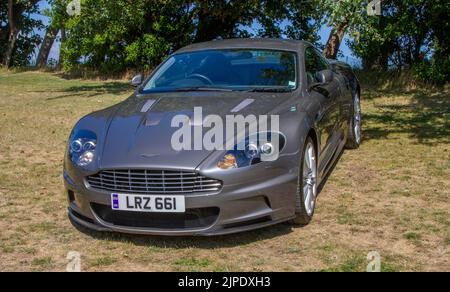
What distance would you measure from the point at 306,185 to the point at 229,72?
4.61 feet

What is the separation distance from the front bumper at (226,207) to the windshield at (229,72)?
1.25m

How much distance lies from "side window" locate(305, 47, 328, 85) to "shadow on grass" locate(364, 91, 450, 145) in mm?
2259

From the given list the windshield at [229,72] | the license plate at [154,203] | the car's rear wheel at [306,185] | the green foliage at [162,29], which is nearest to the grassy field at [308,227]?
the car's rear wheel at [306,185]

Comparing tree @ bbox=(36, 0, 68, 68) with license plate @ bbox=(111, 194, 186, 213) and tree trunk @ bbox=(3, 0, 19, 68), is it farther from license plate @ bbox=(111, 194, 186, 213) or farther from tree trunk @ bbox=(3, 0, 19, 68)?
license plate @ bbox=(111, 194, 186, 213)

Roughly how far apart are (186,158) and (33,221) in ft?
5.75

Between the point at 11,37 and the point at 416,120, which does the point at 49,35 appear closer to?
the point at 11,37

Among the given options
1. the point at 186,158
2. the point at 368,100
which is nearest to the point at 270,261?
the point at 186,158

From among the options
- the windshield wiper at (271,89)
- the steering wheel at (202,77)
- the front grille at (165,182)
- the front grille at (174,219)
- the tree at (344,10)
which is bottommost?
the front grille at (174,219)

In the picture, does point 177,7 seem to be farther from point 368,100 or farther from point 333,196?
point 333,196

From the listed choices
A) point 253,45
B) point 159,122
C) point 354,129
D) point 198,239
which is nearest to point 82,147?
point 159,122

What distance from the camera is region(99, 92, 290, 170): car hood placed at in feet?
13.3

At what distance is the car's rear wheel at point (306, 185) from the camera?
4398 millimetres

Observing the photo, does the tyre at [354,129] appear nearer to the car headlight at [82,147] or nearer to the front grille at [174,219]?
the front grille at [174,219]
